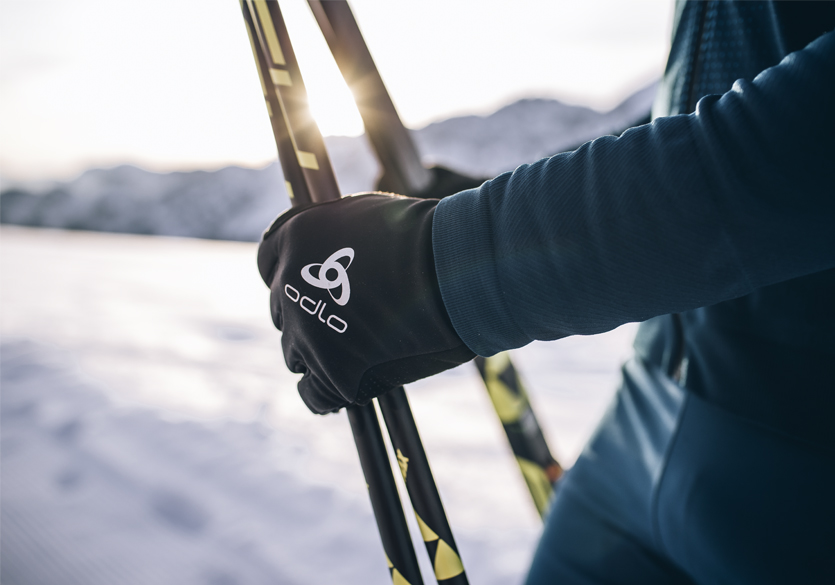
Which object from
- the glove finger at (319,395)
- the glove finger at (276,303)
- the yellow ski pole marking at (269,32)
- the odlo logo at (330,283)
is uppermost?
the yellow ski pole marking at (269,32)

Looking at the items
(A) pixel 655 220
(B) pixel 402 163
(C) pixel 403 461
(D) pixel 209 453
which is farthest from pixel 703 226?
(D) pixel 209 453

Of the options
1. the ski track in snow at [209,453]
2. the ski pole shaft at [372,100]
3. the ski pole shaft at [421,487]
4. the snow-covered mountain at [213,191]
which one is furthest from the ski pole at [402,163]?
the snow-covered mountain at [213,191]

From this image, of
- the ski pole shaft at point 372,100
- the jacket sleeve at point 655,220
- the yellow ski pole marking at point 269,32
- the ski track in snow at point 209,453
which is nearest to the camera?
the jacket sleeve at point 655,220

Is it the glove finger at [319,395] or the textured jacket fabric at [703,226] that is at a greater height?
the textured jacket fabric at [703,226]

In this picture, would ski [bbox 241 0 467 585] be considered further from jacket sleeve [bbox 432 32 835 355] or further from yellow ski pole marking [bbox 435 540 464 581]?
jacket sleeve [bbox 432 32 835 355]

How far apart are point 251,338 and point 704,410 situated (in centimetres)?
141

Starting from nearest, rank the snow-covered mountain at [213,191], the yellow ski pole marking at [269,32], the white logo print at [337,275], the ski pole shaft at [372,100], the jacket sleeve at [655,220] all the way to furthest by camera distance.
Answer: the jacket sleeve at [655,220] → the white logo print at [337,275] → the yellow ski pole marking at [269,32] → the ski pole shaft at [372,100] → the snow-covered mountain at [213,191]

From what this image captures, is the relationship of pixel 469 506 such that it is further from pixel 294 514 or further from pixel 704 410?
pixel 704 410

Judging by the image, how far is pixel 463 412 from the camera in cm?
114

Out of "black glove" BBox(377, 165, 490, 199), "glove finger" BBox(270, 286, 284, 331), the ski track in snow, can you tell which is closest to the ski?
"glove finger" BBox(270, 286, 284, 331)

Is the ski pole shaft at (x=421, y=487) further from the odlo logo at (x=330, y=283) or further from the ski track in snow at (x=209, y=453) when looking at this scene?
the ski track in snow at (x=209, y=453)

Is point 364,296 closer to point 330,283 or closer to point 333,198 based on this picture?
point 330,283

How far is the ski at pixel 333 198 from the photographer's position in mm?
446

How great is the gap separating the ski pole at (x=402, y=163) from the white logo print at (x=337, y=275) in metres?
0.36
